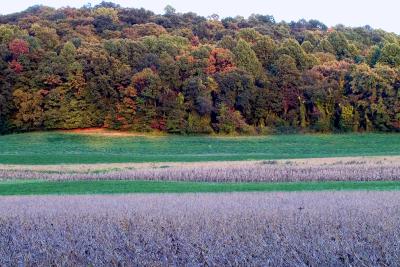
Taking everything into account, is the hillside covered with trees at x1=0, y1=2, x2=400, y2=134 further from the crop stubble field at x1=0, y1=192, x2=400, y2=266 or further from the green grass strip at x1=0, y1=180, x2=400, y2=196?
the crop stubble field at x1=0, y1=192, x2=400, y2=266

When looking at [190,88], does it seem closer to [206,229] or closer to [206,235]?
[206,229]

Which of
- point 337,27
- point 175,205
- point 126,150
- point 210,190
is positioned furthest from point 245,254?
point 337,27

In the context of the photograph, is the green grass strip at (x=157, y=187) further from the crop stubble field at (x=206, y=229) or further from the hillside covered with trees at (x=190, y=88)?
the hillside covered with trees at (x=190, y=88)

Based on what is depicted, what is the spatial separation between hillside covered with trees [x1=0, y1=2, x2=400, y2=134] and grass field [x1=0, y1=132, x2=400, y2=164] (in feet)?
12.6

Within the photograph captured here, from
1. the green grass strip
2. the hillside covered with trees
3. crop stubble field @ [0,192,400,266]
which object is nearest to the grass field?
the hillside covered with trees

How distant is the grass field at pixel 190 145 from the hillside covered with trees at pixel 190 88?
3854mm

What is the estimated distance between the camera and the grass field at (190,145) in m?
60.3

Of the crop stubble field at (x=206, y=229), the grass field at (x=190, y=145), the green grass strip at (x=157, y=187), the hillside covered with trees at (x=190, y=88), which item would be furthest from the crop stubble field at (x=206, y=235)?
the hillside covered with trees at (x=190, y=88)

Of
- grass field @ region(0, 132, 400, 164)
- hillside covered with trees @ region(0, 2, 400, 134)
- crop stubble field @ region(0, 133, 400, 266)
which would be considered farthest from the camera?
hillside covered with trees @ region(0, 2, 400, 134)

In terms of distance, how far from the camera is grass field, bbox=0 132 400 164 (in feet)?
198

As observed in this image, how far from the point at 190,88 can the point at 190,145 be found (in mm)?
10391

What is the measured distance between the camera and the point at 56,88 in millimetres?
78562

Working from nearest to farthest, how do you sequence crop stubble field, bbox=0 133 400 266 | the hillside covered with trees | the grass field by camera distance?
crop stubble field, bbox=0 133 400 266 → the grass field → the hillside covered with trees

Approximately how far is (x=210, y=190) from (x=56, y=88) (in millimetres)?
55479
